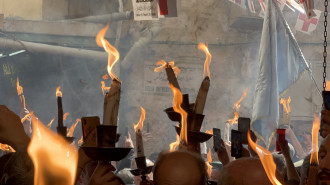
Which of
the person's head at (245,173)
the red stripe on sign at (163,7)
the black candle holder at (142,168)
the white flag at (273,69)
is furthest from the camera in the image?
the white flag at (273,69)

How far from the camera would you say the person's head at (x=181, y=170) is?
1.63m

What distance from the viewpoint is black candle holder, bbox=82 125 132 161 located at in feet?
4.77

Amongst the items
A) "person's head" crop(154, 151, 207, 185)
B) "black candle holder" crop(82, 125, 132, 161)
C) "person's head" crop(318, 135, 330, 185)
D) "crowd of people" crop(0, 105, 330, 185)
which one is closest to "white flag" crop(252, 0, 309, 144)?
"crowd of people" crop(0, 105, 330, 185)

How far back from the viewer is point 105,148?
4.75 ft

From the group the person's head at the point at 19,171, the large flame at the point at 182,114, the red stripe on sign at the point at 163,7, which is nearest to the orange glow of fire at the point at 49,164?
the person's head at the point at 19,171

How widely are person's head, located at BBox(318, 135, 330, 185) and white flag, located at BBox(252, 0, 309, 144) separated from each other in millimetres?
4619

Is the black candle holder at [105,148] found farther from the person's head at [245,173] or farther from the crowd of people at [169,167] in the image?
the person's head at [245,173]

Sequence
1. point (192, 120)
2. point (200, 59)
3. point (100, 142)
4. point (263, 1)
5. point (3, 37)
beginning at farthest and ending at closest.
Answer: point (200, 59), point (3, 37), point (263, 1), point (192, 120), point (100, 142)

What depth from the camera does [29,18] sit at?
429 inches

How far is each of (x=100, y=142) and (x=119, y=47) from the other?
31.3ft

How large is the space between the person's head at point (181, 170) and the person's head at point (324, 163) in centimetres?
40

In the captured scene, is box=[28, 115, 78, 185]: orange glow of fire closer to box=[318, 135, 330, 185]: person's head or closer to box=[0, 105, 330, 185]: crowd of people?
box=[0, 105, 330, 185]: crowd of people

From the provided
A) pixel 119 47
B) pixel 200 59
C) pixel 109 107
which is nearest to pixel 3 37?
pixel 119 47

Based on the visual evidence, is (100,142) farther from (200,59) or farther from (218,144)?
(200,59)
